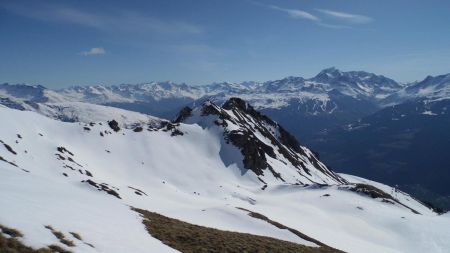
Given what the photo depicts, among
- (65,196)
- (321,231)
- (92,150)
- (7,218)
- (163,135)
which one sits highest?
(163,135)

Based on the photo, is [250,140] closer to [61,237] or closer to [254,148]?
[254,148]

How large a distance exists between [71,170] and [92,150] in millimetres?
34837

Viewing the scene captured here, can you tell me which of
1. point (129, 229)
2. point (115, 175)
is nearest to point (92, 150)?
point (115, 175)

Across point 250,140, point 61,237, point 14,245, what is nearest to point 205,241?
point 61,237

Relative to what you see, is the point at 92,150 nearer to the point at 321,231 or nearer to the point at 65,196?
the point at 321,231

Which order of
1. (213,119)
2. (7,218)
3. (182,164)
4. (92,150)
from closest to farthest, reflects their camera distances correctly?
(7,218) < (92,150) < (182,164) < (213,119)

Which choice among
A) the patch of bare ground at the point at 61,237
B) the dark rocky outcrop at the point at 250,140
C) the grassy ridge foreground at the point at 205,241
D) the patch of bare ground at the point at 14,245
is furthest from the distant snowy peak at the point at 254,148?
the patch of bare ground at the point at 14,245

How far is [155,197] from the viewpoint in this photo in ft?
240

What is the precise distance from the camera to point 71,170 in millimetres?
70438

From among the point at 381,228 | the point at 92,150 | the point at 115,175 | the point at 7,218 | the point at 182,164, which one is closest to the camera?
the point at 7,218

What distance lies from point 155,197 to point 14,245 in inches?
2261

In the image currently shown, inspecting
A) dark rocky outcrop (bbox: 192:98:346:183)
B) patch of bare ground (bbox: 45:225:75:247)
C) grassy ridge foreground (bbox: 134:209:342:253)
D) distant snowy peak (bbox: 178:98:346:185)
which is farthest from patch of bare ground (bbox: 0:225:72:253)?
dark rocky outcrop (bbox: 192:98:346:183)

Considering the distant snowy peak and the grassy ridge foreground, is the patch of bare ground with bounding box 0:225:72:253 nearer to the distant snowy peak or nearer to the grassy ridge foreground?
the grassy ridge foreground

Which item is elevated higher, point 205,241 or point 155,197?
point 155,197
